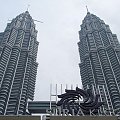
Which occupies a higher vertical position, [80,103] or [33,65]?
[33,65]

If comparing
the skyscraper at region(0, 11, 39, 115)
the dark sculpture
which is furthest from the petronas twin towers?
the dark sculpture

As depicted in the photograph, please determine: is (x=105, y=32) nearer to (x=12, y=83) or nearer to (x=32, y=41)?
(x=32, y=41)

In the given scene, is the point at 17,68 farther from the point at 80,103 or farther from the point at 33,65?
the point at 80,103

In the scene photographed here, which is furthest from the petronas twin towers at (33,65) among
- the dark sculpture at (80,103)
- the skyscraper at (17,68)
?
the dark sculpture at (80,103)

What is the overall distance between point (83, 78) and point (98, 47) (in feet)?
91.1

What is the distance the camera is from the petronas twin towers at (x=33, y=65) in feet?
444

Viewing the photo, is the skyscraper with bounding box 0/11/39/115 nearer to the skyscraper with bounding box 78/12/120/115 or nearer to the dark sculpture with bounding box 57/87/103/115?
the skyscraper with bounding box 78/12/120/115

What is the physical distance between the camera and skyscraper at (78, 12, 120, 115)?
13812 cm

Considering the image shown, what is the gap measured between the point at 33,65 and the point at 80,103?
354 ft

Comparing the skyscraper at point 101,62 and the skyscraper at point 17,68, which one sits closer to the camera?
the skyscraper at point 17,68

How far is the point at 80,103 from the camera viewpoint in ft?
211

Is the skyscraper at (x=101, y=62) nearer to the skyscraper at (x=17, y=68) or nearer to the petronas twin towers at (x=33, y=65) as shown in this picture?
the petronas twin towers at (x=33, y=65)

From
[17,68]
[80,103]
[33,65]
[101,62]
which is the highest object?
[33,65]

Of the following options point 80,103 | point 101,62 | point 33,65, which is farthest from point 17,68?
point 80,103
